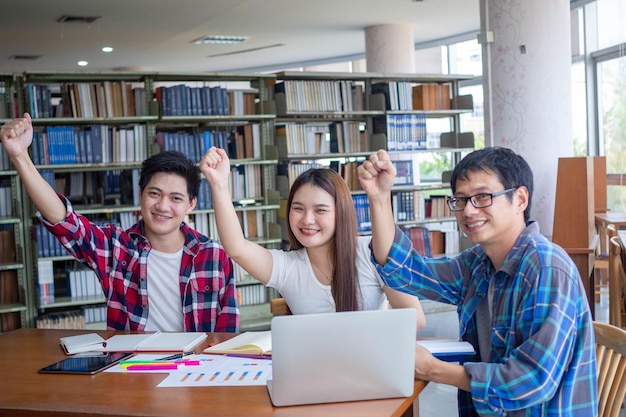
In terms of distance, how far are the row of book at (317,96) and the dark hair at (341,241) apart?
3.61m

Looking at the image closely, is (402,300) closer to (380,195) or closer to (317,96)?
(380,195)

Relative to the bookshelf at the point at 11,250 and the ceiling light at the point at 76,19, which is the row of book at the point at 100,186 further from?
the ceiling light at the point at 76,19

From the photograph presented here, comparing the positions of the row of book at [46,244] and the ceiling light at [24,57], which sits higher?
the ceiling light at [24,57]

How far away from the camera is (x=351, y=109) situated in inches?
254

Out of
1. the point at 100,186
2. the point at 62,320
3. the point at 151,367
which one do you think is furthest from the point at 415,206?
the point at 151,367

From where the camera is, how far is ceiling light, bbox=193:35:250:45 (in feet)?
34.3

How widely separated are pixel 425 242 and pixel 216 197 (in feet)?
14.8

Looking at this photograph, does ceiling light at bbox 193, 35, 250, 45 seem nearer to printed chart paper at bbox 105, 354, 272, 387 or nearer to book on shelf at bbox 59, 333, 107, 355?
book on shelf at bbox 59, 333, 107, 355

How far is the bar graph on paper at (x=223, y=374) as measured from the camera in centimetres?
188

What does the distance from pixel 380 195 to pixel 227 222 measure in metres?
0.59

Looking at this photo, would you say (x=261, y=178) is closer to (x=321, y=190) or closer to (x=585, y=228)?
(x=585, y=228)

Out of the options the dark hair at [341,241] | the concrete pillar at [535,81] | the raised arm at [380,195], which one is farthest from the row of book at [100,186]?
the raised arm at [380,195]

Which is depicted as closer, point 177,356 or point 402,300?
point 177,356

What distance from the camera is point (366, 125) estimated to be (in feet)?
21.9
